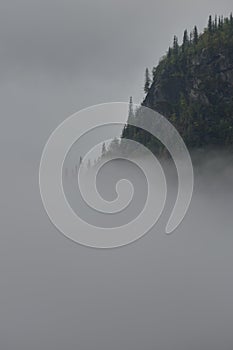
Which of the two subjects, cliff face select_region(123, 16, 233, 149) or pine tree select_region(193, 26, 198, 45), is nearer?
cliff face select_region(123, 16, 233, 149)

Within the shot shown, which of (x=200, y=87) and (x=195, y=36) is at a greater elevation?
(x=195, y=36)

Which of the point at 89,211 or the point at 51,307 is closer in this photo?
the point at 89,211

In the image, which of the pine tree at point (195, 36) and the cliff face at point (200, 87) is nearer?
the cliff face at point (200, 87)

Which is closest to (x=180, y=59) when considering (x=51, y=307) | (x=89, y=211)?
(x=89, y=211)

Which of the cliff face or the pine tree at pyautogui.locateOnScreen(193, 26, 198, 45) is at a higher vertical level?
the pine tree at pyautogui.locateOnScreen(193, 26, 198, 45)

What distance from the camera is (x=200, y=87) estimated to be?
369ft

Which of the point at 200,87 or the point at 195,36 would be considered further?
the point at 195,36

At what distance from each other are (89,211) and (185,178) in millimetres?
46862

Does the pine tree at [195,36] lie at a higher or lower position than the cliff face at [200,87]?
higher

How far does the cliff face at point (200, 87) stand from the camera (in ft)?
363

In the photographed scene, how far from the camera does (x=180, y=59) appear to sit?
366 ft

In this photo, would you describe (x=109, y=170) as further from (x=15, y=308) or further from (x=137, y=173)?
(x=15, y=308)

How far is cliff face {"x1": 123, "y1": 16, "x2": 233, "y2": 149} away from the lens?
363 feet

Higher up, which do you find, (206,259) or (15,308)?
(206,259)
